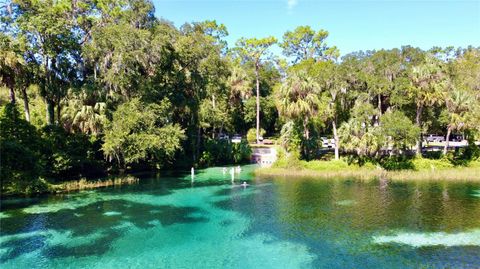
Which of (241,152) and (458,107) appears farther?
(241,152)

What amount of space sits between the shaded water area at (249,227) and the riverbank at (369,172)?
121 inches

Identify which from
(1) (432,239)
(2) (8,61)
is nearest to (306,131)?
(1) (432,239)

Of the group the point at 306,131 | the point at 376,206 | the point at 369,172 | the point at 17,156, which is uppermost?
the point at 306,131

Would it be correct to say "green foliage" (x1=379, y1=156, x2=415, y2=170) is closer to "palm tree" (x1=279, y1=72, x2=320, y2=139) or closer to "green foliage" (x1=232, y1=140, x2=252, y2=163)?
"palm tree" (x1=279, y1=72, x2=320, y2=139)

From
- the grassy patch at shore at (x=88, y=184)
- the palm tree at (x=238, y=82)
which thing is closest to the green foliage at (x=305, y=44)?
the palm tree at (x=238, y=82)

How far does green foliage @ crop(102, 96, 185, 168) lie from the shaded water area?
382 centimetres

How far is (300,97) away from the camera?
42.4 m

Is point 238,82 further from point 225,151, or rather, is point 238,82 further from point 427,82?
point 427,82

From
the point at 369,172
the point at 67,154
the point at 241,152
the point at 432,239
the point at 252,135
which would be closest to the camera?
the point at 432,239

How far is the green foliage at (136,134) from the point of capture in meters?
35.3

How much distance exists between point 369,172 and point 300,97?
36.8 feet

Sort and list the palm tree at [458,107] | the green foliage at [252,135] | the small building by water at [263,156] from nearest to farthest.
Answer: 1. the palm tree at [458,107]
2. the small building by water at [263,156]
3. the green foliage at [252,135]

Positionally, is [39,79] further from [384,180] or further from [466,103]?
[466,103]

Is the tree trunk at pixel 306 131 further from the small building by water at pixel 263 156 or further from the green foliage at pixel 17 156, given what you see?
the green foliage at pixel 17 156
